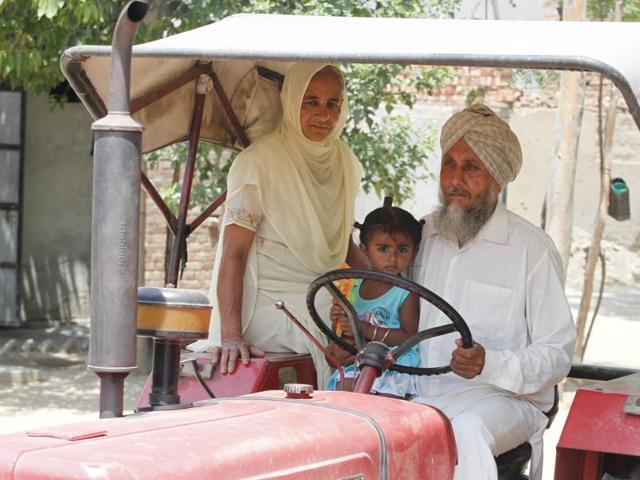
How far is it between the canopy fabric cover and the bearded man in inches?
24.1

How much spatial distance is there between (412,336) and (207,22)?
5.39 m

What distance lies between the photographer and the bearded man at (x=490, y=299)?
3.90 meters

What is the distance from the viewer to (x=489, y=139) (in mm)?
4273

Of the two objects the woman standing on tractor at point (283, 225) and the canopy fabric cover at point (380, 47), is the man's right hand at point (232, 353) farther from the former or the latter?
the canopy fabric cover at point (380, 47)

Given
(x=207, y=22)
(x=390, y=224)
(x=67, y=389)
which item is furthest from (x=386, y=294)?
(x=67, y=389)

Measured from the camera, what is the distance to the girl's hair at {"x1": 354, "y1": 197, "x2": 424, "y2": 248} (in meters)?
4.29

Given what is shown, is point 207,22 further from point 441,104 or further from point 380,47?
point 441,104

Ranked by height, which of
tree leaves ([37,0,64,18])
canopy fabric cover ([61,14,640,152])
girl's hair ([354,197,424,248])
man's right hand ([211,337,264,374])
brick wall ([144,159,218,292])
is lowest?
brick wall ([144,159,218,292])

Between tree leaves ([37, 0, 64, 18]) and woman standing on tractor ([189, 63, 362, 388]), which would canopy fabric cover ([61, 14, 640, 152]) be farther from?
tree leaves ([37, 0, 64, 18])

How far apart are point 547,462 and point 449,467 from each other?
4904mm

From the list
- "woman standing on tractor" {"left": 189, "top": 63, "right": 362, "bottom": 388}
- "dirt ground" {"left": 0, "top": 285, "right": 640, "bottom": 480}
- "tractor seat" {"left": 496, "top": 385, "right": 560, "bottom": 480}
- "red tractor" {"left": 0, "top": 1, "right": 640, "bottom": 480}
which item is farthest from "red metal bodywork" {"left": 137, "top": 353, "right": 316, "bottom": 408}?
"dirt ground" {"left": 0, "top": 285, "right": 640, "bottom": 480}

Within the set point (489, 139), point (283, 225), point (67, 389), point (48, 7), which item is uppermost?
point (48, 7)

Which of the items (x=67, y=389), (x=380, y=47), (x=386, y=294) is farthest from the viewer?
(x=67, y=389)

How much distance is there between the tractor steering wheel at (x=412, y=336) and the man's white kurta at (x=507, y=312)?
19cm
